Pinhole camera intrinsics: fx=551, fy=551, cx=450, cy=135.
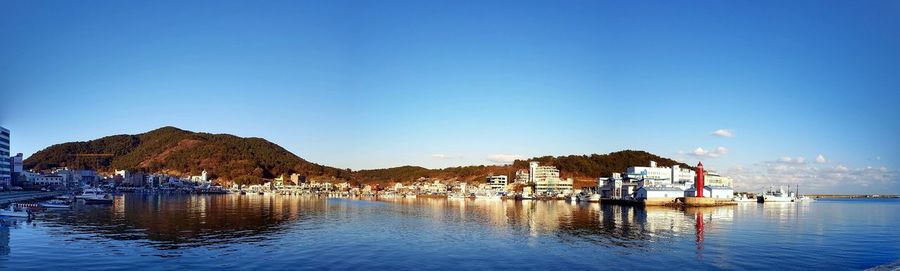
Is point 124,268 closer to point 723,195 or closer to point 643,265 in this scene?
point 643,265

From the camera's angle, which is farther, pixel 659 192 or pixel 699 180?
pixel 659 192

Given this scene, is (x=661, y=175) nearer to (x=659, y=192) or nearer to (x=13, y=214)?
(x=659, y=192)

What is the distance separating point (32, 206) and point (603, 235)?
2672 inches

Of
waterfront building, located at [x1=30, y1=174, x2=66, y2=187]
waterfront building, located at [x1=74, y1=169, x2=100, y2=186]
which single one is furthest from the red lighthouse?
waterfront building, located at [x1=74, y1=169, x2=100, y2=186]

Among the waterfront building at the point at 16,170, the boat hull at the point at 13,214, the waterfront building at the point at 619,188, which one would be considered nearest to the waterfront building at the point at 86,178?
the waterfront building at the point at 16,170

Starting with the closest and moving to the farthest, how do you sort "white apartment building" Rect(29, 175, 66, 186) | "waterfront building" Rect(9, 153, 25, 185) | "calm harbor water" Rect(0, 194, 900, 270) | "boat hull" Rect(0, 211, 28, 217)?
"calm harbor water" Rect(0, 194, 900, 270)
"boat hull" Rect(0, 211, 28, 217)
"waterfront building" Rect(9, 153, 25, 185)
"white apartment building" Rect(29, 175, 66, 186)

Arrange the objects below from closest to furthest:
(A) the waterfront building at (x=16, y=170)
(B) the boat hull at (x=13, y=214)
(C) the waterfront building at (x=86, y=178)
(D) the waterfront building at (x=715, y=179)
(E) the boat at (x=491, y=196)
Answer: (B) the boat hull at (x=13, y=214)
(A) the waterfront building at (x=16, y=170)
(D) the waterfront building at (x=715, y=179)
(E) the boat at (x=491, y=196)
(C) the waterfront building at (x=86, y=178)

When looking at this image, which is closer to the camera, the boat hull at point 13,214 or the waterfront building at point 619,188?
the boat hull at point 13,214

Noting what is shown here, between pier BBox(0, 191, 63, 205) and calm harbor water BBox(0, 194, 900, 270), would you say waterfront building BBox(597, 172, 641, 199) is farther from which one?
pier BBox(0, 191, 63, 205)

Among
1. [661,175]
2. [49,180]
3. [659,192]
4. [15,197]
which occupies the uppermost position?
[661,175]

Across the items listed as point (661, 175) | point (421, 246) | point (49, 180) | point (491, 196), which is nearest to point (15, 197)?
point (421, 246)

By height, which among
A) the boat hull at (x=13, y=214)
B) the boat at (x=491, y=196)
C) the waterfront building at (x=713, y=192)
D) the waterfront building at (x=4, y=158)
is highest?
the waterfront building at (x=4, y=158)

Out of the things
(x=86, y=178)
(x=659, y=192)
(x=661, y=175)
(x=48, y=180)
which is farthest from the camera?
(x=86, y=178)

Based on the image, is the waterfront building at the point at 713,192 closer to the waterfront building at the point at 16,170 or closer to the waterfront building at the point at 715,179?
the waterfront building at the point at 715,179
